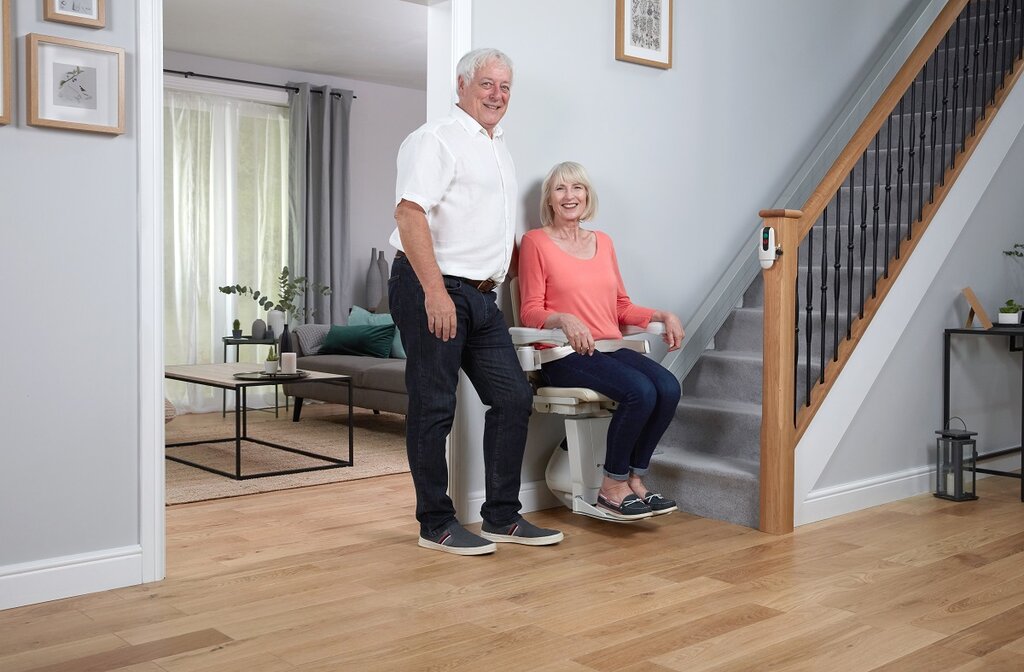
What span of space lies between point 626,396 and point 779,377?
0.54 meters

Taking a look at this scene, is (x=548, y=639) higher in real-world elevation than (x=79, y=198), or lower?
lower

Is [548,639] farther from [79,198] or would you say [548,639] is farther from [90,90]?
[90,90]

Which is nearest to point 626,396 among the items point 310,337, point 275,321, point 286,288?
point 310,337

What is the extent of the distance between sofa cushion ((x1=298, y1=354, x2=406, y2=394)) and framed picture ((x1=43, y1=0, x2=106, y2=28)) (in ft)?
9.58

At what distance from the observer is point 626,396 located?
3.21 metres

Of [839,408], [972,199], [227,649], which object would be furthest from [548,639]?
[972,199]

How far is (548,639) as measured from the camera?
7.61 feet

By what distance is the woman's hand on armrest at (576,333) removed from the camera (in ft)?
10.5

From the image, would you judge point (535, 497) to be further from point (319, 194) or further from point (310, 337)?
point (319, 194)

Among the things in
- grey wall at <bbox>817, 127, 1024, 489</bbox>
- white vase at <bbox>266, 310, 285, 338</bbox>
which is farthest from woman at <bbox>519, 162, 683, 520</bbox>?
white vase at <bbox>266, 310, 285, 338</bbox>

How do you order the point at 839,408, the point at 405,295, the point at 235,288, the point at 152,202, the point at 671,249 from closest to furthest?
the point at 152,202 < the point at 405,295 < the point at 839,408 < the point at 671,249 < the point at 235,288

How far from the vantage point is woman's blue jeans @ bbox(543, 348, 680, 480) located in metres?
3.22

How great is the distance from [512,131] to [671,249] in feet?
3.04

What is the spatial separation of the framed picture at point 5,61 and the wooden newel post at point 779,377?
222 cm
